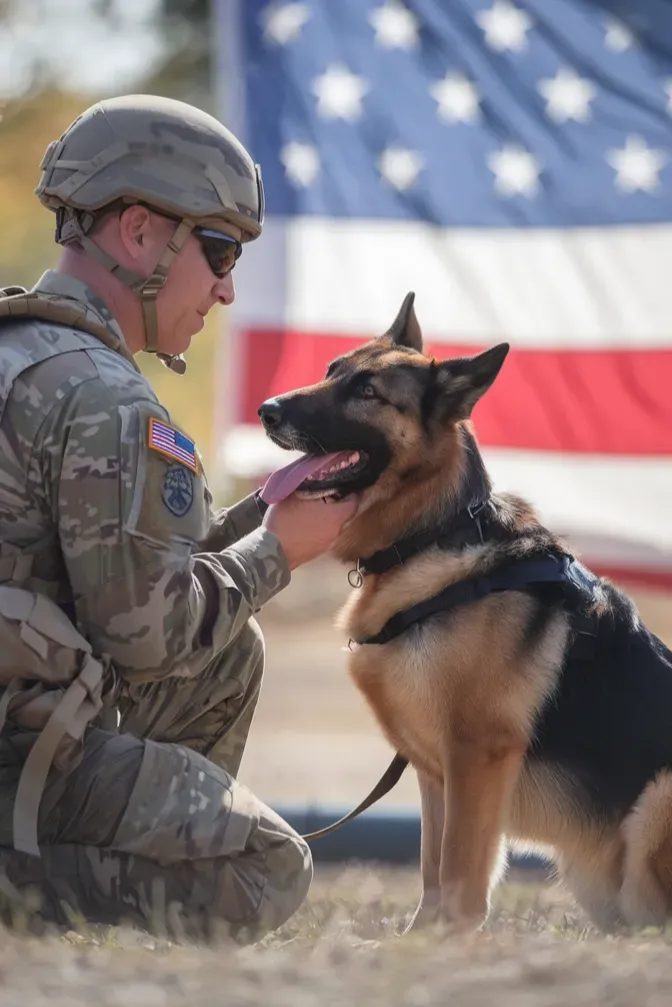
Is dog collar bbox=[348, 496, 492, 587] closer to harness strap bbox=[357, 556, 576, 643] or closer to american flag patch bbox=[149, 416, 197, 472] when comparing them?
harness strap bbox=[357, 556, 576, 643]

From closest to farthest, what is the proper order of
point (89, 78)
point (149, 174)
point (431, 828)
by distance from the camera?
point (149, 174), point (431, 828), point (89, 78)

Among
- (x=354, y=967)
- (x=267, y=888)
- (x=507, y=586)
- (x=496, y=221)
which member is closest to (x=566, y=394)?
(x=496, y=221)

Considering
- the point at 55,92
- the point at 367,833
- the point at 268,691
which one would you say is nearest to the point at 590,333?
the point at 367,833

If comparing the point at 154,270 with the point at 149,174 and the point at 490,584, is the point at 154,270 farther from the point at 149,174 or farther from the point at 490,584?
the point at 490,584

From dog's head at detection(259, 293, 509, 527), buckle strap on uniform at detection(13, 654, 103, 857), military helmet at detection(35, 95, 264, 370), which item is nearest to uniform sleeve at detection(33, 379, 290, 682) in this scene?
buckle strap on uniform at detection(13, 654, 103, 857)

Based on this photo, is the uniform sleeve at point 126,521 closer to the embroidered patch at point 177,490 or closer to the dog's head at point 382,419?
the embroidered patch at point 177,490

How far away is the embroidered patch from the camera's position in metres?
2.98

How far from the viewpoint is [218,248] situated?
3387mm

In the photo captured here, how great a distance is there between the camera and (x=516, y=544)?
3.90 meters

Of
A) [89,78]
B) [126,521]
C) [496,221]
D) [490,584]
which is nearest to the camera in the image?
[126,521]

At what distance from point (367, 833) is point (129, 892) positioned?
2639 mm

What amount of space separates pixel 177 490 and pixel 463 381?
49.1 inches

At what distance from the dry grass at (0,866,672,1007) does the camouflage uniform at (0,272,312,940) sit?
0.22 m

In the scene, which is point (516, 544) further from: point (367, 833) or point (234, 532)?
point (367, 833)
